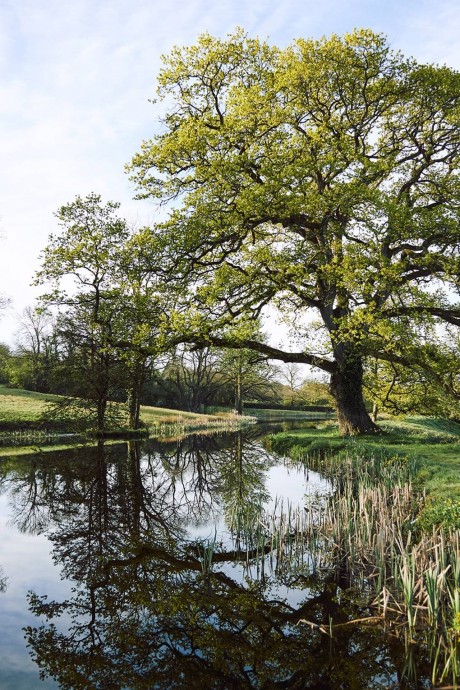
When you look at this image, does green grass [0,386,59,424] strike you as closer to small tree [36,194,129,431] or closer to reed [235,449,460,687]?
small tree [36,194,129,431]

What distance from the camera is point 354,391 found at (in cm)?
2108

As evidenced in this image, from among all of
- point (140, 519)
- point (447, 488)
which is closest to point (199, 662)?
point (140, 519)

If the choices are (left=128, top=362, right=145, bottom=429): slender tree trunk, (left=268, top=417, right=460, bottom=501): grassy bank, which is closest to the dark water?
(left=268, top=417, right=460, bottom=501): grassy bank

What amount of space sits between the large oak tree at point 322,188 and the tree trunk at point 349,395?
2.2 inches

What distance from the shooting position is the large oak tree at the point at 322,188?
17.4m

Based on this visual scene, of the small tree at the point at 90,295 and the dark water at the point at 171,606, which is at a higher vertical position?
the small tree at the point at 90,295

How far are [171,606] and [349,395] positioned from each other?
51.5 ft

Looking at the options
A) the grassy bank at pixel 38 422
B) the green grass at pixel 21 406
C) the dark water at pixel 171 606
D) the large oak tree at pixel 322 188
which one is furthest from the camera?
the green grass at pixel 21 406

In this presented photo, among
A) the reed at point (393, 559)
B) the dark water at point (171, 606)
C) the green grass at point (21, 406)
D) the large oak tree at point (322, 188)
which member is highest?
the large oak tree at point (322, 188)

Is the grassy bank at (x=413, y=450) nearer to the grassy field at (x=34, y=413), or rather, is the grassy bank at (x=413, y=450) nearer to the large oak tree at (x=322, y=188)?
the large oak tree at (x=322, y=188)

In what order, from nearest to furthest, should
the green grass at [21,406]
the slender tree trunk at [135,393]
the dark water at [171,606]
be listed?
the dark water at [171,606] → the slender tree trunk at [135,393] → the green grass at [21,406]

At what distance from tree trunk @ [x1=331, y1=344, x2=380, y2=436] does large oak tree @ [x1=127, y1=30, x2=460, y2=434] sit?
2.2 inches

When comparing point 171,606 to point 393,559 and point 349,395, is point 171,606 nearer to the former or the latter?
point 393,559

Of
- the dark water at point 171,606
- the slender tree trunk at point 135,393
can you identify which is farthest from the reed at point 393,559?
the slender tree trunk at point 135,393
